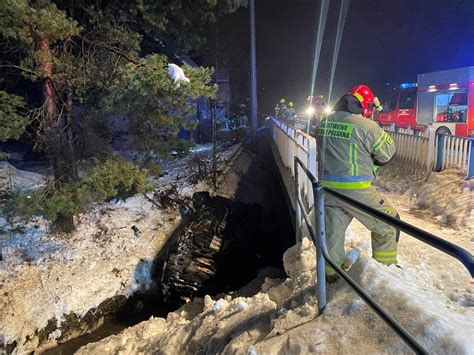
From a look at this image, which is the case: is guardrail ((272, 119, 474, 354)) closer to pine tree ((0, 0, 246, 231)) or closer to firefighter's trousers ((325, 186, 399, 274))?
firefighter's trousers ((325, 186, 399, 274))

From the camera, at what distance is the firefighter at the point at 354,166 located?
325cm

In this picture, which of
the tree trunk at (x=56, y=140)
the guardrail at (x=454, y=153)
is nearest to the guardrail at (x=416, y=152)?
the guardrail at (x=454, y=153)

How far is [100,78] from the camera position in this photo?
21.4 ft

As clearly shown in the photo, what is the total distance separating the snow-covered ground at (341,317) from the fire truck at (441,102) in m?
9.22

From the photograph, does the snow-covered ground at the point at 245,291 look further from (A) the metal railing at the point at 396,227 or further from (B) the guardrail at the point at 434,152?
(B) the guardrail at the point at 434,152

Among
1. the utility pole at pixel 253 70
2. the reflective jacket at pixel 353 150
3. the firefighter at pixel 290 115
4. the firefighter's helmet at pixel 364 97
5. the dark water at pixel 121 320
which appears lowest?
the dark water at pixel 121 320

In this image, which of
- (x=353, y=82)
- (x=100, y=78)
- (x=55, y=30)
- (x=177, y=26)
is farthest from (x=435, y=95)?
(x=353, y=82)

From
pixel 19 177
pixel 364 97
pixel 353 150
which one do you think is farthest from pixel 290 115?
pixel 353 150

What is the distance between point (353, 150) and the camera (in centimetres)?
328

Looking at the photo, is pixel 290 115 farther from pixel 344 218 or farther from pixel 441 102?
pixel 344 218

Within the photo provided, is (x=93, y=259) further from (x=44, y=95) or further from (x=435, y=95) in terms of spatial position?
(x=435, y=95)

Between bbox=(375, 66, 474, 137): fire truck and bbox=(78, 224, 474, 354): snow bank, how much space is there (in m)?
10.2

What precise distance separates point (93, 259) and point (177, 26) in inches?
201

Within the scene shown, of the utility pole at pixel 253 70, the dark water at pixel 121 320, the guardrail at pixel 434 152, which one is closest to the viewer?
the dark water at pixel 121 320
